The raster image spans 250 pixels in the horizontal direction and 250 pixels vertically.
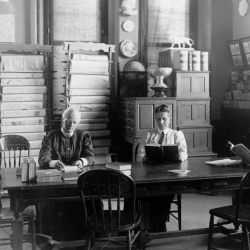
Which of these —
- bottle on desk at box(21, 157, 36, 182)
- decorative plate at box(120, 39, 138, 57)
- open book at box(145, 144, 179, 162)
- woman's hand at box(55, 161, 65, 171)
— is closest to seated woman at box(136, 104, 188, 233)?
open book at box(145, 144, 179, 162)

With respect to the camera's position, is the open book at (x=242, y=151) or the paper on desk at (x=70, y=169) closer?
the paper on desk at (x=70, y=169)

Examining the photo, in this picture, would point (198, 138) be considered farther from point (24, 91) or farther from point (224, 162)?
point (24, 91)

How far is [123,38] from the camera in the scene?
6.95m

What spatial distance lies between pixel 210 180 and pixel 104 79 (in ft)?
10.7

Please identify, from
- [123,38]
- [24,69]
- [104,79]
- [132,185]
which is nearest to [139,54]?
[123,38]

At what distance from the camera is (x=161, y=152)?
4340 millimetres

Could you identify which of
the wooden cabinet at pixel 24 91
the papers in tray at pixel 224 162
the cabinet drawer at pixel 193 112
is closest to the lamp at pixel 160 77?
the cabinet drawer at pixel 193 112

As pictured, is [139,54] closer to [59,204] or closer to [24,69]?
[24,69]

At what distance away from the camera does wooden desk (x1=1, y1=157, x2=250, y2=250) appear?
3.40 metres

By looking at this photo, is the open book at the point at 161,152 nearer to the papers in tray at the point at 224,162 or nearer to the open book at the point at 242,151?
the papers in tray at the point at 224,162

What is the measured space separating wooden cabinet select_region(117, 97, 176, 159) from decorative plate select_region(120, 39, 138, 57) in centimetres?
83

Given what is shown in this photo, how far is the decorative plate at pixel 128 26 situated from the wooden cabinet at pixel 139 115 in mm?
1192

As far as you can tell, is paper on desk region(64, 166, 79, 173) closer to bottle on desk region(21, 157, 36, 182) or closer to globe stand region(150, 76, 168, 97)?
bottle on desk region(21, 157, 36, 182)

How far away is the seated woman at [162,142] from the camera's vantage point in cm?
440
